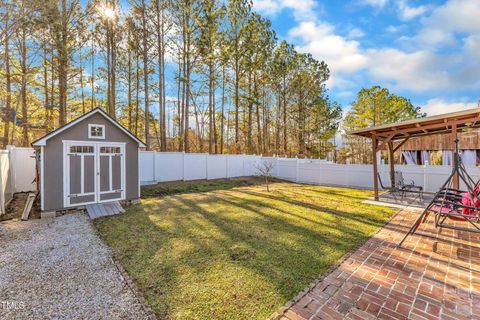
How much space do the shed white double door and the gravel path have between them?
1578 millimetres

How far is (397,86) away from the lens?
872 inches

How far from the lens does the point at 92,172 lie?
22.6 ft

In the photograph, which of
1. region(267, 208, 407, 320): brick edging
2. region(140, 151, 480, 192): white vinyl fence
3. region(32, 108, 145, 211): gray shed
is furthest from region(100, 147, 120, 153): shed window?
region(267, 208, 407, 320): brick edging

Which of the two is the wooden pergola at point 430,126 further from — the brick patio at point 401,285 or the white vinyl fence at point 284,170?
the brick patio at point 401,285

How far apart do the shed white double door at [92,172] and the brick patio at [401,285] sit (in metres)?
6.90

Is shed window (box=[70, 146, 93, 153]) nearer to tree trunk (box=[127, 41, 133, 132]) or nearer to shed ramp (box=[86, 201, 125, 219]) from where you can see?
shed ramp (box=[86, 201, 125, 219])

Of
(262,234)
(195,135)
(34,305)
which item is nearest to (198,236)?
(262,234)

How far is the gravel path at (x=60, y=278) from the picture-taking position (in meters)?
2.55

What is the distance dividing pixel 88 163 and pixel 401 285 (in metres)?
8.12

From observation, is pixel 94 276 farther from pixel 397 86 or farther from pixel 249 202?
pixel 397 86

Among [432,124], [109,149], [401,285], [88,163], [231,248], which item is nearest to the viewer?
[401,285]

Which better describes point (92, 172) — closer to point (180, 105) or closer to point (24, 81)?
point (24, 81)

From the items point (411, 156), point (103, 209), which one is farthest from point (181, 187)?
point (411, 156)

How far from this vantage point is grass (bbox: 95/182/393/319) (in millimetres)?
2645
